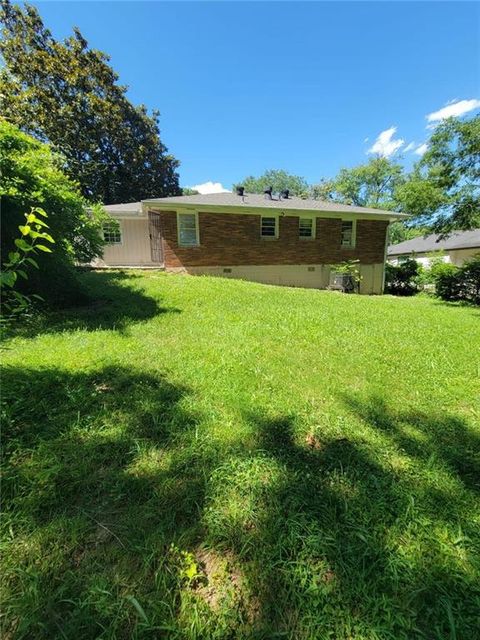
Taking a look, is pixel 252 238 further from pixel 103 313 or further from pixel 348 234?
pixel 103 313

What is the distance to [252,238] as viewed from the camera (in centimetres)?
1291

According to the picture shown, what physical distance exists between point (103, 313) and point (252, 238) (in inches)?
339

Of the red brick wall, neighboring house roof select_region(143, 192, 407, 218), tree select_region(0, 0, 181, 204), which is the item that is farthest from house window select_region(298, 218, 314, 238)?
tree select_region(0, 0, 181, 204)

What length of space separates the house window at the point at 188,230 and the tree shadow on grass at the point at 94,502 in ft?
32.9

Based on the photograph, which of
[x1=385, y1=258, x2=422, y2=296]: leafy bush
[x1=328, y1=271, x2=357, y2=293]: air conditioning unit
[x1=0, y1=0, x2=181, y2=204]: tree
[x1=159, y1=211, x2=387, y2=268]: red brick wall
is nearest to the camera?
[x1=159, y1=211, x2=387, y2=268]: red brick wall

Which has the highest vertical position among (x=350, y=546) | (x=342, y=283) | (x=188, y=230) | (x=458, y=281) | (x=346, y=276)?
(x=188, y=230)

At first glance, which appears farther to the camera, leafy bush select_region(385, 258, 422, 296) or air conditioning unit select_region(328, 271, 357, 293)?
leafy bush select_region(385, 258, 422, 296)

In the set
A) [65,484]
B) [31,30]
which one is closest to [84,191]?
[31,30]

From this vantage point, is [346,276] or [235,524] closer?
[235,524]

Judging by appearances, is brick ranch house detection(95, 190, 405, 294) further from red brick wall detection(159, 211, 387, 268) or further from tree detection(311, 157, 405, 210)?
tree detection(311, 157, 405, 210)

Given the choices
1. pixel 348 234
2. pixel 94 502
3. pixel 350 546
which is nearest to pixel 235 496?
pixel 350 546

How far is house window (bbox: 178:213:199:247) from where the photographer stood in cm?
1214

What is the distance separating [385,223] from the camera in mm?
14703

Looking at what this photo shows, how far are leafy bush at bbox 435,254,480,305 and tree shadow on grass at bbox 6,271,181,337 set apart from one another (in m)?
10.9
